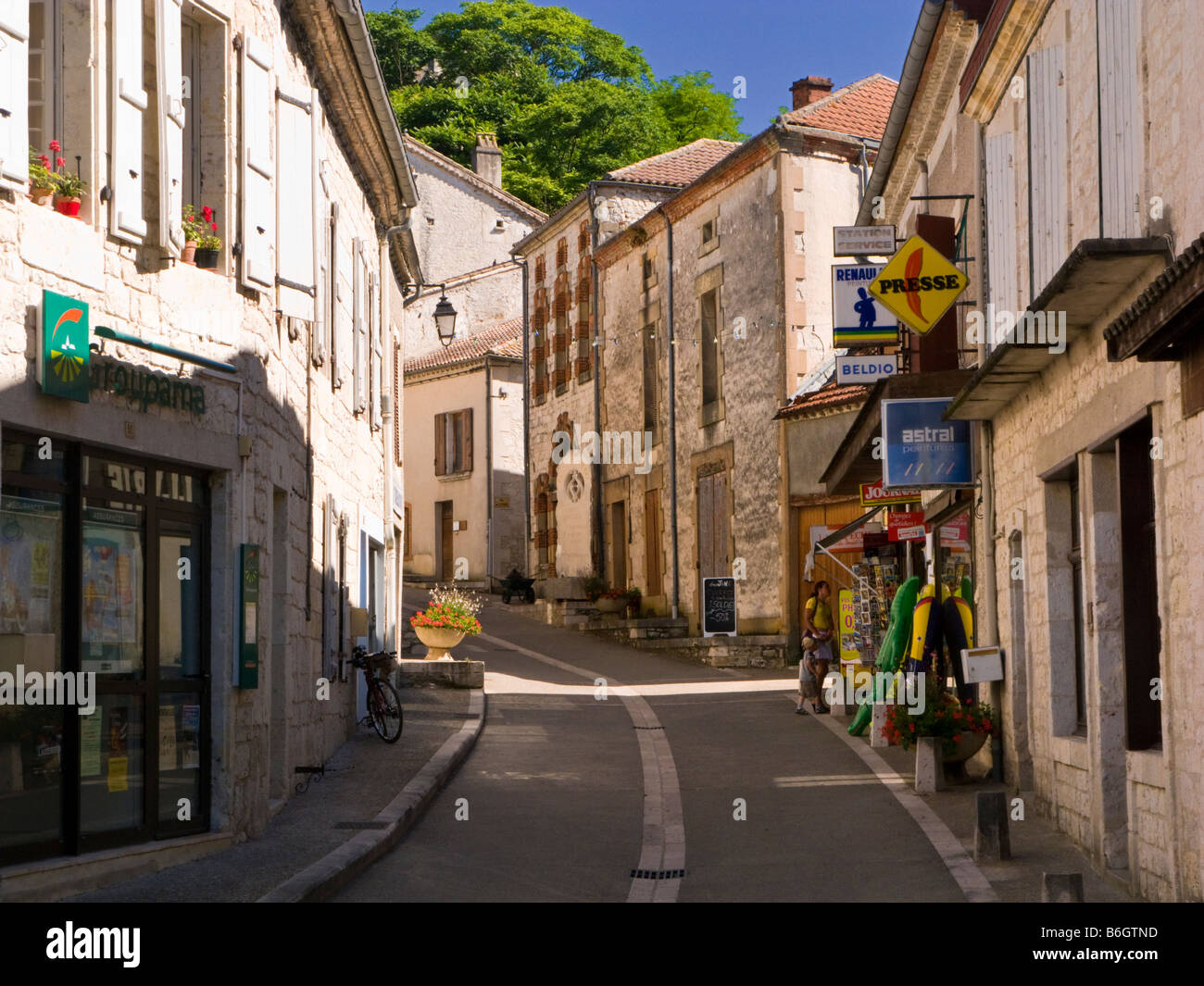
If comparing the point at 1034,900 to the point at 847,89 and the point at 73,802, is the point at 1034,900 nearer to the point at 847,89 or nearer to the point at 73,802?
the point at 73,802

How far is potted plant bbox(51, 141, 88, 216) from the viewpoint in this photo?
814 centimetres

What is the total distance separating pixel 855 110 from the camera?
89.1ft

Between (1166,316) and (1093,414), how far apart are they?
8.72 feet

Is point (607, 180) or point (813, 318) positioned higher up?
point (607, 180)

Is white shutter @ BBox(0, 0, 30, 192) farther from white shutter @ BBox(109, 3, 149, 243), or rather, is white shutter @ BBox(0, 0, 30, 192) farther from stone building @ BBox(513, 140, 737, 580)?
stone building @ BBox(513, 140, 737, 580)

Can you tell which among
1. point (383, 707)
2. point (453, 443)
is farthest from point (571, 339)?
point (383, 707)

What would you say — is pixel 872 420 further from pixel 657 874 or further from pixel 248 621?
pixel 248 621

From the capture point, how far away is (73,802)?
8188 mm

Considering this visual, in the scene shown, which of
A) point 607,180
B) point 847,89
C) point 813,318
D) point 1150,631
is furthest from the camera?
point 607,180

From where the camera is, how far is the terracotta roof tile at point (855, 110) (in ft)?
86.0

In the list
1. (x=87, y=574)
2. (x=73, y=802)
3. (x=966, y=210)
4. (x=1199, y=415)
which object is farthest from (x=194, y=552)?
(x=966, y=210)

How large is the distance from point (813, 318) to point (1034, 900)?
18480mm

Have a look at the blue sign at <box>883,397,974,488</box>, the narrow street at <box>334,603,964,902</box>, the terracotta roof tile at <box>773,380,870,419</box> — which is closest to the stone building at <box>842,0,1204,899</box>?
the blue sign at <box>883,397,974,488</box>

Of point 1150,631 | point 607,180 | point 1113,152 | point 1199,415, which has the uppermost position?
point 607,180
